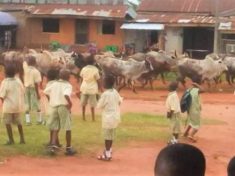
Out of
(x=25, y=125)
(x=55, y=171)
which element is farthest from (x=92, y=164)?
(x=25, y=125)

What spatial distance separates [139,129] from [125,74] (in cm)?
917

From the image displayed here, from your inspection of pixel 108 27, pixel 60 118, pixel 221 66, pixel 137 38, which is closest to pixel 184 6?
pixel 137 38

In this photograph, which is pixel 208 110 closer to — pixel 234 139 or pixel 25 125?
pixel 234 139

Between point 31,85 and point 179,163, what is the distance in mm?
10239

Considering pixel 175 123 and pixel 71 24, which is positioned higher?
pixel 71 24

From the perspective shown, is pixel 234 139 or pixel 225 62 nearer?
pixel 234 139

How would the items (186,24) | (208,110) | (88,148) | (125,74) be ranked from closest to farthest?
(88,148) < (208,110) < (125,74) < (186,24)

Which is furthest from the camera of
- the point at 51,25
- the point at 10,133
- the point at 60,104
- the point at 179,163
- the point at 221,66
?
the point at 51,25

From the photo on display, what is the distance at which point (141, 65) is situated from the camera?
2280cm

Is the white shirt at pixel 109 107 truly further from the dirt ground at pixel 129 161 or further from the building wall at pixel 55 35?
the building wall at pixel 55 35

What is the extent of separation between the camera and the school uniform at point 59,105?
10219mm

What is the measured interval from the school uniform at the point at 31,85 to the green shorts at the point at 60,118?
2.68 m

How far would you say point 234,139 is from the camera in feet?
42.7

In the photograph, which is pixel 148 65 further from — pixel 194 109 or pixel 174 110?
pixel 174 110
